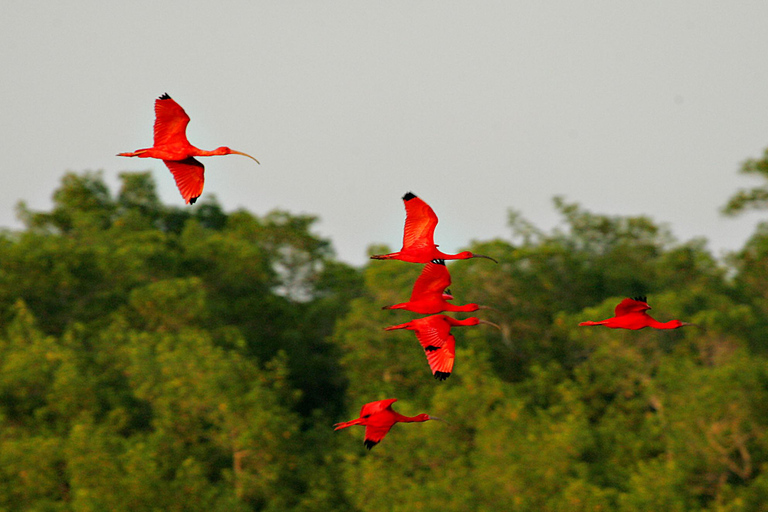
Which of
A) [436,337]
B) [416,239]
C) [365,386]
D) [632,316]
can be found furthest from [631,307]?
[365,386]

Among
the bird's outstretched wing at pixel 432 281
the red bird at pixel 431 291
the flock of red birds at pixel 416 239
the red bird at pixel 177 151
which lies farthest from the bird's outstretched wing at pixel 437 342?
the red bird at pixel 177 151

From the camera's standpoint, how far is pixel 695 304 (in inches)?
1547

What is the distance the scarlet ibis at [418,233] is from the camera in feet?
39.8

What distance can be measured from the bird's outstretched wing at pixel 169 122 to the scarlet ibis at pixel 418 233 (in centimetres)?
243

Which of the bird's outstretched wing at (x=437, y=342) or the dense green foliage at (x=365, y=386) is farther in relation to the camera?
the dense green foliage at (x=365, y=386)

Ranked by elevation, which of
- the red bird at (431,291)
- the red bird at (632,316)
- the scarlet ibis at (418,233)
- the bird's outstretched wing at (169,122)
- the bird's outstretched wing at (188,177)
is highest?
the bird's outstretched wing at (169,122)

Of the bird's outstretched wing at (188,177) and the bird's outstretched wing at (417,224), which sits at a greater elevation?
the bird's outstretched wing at (188,177)

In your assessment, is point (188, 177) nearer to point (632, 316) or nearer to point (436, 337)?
point (436, 337)

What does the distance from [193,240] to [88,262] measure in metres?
7.27

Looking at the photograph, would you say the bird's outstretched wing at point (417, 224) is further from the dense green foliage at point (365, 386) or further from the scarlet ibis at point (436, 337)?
the dense green foliage at point (365, 386)

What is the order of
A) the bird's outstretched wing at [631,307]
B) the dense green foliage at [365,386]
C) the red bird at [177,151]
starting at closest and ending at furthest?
the bird's outstretched wing at [631,307] → the red bird at [177,151] → the dense green foliage at [365,386]

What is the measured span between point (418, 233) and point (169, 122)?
286 cm

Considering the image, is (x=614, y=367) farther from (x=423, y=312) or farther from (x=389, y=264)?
(x=423, y=312)

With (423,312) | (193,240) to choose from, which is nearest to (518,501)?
(423,312)
